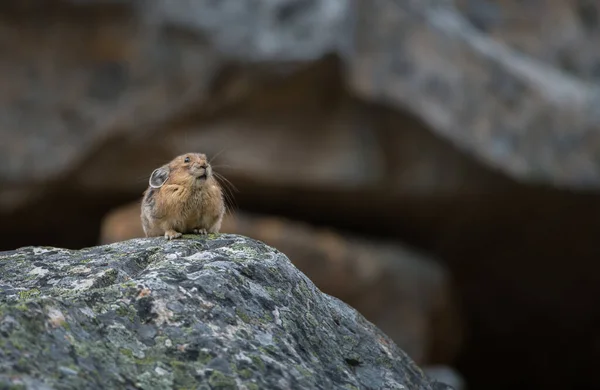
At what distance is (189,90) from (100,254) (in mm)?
8273

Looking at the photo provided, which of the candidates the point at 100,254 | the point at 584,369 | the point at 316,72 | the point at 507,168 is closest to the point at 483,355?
the point at 584,369

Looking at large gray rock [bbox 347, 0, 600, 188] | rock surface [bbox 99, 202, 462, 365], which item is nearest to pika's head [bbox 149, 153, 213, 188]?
rock surface [bbox 99, 202, 462, 365]

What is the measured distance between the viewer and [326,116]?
13945 mm

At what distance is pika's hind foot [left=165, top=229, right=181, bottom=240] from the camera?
6221 millimetres

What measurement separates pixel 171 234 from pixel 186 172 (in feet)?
2.83

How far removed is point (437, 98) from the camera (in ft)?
45.3

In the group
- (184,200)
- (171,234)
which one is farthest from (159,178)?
(171,234)

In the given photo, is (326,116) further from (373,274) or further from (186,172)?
(186,172)

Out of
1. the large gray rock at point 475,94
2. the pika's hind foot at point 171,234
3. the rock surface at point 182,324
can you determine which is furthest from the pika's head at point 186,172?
the large gray rock at point 475,94

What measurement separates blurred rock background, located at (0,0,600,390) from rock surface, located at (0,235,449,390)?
7.96 metres

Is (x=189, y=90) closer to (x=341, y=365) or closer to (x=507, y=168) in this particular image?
(x=507, y=168)

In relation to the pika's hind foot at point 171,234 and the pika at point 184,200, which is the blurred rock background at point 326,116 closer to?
the pika at point 184,200

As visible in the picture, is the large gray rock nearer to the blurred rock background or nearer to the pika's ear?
the blurred rock background

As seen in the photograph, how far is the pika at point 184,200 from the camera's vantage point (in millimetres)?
7207
